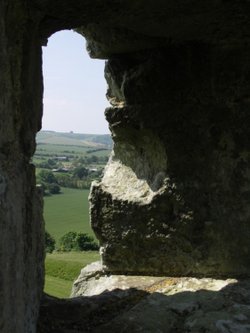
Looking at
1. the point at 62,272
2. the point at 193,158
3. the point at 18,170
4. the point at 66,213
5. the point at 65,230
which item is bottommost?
the point at 65,230

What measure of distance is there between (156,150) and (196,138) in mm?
355

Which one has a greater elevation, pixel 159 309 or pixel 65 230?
pixel 159 309

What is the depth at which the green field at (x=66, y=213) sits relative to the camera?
1694 inches

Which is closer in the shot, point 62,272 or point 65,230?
point 62,272

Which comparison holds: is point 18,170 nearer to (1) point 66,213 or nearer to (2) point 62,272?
(2) point 62,272

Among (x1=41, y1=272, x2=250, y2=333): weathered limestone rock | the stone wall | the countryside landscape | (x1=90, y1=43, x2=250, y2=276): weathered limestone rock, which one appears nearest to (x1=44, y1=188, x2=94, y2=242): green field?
the countryside landscape

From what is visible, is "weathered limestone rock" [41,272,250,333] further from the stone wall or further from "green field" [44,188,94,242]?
"green field" [44,188,94,242]

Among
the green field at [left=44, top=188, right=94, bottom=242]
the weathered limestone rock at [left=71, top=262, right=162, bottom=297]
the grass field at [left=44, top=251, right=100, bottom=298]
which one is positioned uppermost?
the weathered limestone rock at [left=71, top=262, right=162, bottom=297]

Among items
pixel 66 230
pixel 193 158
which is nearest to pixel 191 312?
pixel 193 158

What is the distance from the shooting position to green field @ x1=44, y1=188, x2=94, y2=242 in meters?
43.0

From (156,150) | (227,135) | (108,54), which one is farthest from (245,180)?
(108,54)

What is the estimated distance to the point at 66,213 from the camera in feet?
162

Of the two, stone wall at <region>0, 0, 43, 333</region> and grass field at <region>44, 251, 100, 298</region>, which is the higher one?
stone wall at <region>0, 0, 43, 333</region>

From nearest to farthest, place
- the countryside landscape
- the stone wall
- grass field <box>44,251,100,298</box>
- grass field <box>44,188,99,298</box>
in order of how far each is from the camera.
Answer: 1. the stone wall
2. grass field <box>44,251,100,298</box>
3. grass field <box>44,188,99,298</box>
4. the countryside landscape
